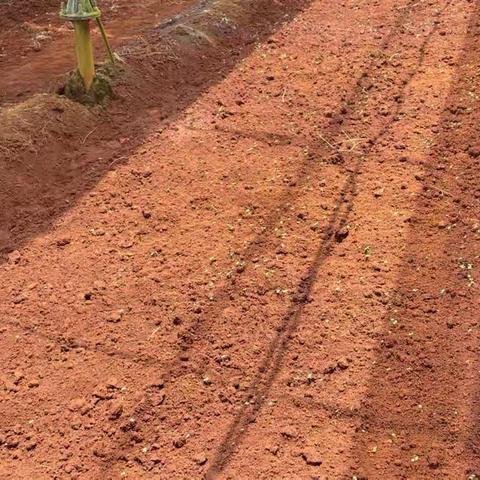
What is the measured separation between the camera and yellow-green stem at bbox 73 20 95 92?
195 inches

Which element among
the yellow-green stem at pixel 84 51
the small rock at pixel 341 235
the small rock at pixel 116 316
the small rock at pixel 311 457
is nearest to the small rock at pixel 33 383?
the small rock at pixel 116 316

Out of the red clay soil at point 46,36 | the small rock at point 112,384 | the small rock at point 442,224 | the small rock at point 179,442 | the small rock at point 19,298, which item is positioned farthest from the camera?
the red clay soil at point 46,36

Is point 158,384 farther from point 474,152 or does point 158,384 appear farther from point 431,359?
point 474,152

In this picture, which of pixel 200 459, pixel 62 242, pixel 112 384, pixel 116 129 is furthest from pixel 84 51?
pixel 200 459

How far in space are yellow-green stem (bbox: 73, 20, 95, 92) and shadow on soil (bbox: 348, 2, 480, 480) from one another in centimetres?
274

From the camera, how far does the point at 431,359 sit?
3.13 meters

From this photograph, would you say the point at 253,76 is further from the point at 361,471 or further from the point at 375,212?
the point at 361,471

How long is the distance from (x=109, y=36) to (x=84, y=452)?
207 inches

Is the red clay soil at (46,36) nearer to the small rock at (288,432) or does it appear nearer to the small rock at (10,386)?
the small rock at (10,386)

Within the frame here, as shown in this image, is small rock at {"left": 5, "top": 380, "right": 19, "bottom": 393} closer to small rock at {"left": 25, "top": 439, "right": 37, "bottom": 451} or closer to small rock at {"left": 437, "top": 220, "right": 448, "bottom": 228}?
small rock at {"left": 25, "top": 439, "right": 37, "bottom": 451}

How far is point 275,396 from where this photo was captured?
2.99 meters

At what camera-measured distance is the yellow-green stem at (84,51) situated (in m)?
4.96

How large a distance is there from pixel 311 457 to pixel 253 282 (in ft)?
3.83

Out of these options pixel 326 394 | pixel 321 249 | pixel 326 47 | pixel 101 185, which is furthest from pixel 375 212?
pixel 326 47
